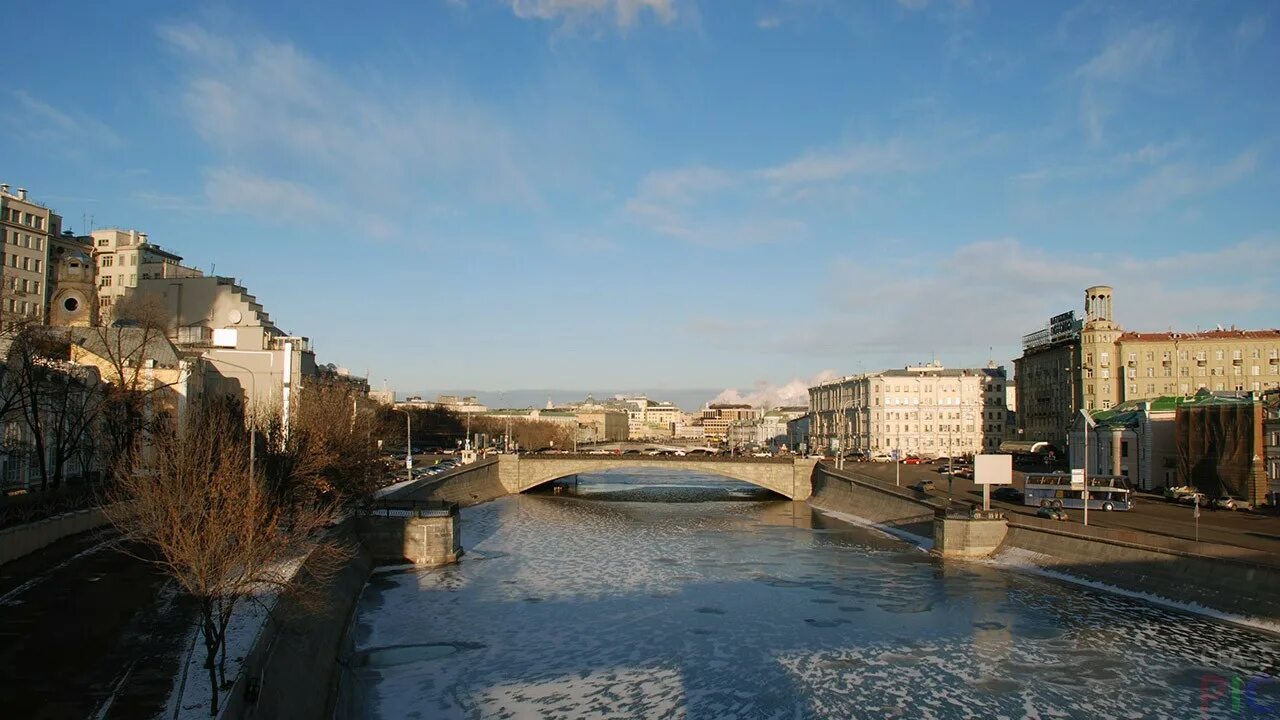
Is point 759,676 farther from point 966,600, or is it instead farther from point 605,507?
point 605,507

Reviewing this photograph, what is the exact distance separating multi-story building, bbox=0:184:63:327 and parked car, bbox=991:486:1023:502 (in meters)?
79.3

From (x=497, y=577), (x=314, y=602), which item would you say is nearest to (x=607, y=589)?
(x=497, y=577)

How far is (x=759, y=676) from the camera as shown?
3153 cm

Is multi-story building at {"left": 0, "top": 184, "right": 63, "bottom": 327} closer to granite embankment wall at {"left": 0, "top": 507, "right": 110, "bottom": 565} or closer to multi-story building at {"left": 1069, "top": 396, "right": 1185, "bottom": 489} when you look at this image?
granite embankment wall at {"left": 0, "top": 507, "right": 110, "bottom": 565}

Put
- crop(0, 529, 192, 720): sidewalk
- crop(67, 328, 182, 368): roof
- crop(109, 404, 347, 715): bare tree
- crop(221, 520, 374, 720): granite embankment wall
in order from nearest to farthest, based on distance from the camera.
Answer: crop(0, 529, 192, 720): sidewalk, crop(109, 404, 347, 715): bare tree, crop(221, 520, 374, 720): granite embankment wall, crop(67, 328, 182, 368): roof

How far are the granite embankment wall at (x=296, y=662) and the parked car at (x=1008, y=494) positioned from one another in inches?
2064

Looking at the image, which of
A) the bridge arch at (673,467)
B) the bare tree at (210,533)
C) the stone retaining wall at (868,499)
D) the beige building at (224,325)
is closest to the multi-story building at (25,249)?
the beige building at (224,325)

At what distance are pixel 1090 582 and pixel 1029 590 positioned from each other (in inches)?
115

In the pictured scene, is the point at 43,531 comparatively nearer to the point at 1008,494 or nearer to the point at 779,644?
the point at 779,644

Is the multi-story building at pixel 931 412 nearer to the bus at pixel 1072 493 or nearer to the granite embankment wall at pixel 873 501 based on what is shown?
the granite embankment wall at pixel 873 501

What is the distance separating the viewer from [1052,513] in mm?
57344

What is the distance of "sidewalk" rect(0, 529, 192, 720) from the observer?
60.1 feet

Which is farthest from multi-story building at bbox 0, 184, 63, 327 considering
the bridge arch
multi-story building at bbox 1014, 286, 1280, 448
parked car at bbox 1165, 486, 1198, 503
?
multi-story building at bbox 1014, 286, 1280, 448

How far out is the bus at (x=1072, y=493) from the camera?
62.6 m
